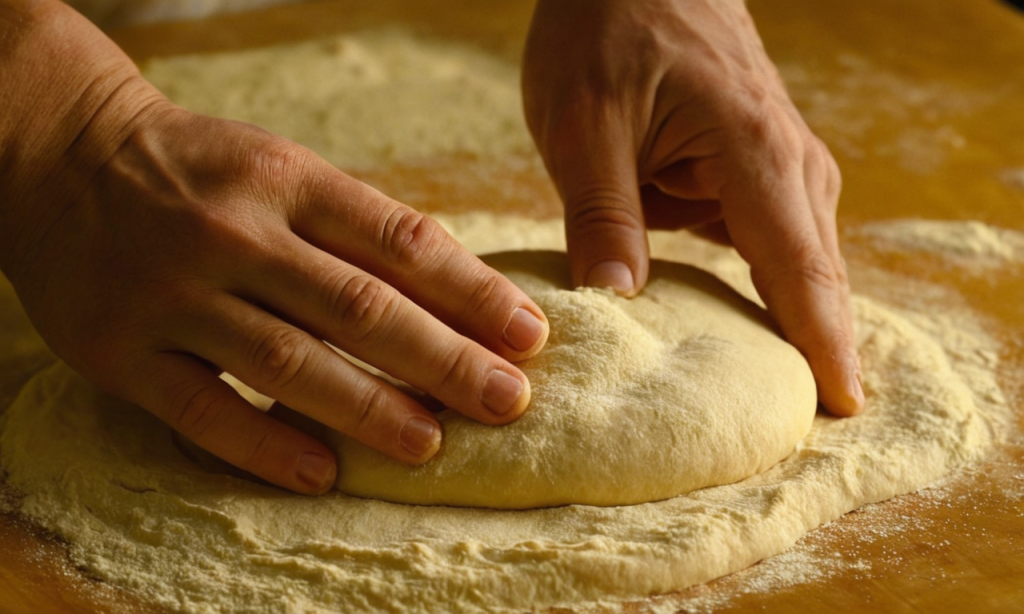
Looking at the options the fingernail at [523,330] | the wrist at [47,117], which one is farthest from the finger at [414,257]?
the wrist at [47,117]

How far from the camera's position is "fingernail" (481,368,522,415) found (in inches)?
Result: 51.5

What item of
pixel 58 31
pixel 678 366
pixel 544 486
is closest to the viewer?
pixel 544 486

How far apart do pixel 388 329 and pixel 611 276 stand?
1.43 feet

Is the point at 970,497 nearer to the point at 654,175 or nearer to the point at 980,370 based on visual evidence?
the point at 980,370

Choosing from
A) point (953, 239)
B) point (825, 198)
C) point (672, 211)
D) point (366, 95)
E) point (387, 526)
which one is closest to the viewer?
point (387, 526)

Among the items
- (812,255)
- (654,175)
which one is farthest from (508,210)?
(812,255)

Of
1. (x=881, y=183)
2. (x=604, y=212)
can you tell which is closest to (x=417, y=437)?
(x=604, y=212)

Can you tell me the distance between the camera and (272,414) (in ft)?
4.82

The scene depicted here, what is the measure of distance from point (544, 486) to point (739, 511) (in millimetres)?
258

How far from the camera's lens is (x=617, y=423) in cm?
132

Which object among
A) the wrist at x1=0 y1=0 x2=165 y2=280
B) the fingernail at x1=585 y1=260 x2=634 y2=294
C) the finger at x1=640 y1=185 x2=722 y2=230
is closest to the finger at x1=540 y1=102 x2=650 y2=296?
the fingernail at x1=585 y1=260 x2=634 y2=294

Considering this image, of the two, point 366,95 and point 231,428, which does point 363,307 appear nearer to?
point 231,428

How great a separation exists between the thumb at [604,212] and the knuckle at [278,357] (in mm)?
511

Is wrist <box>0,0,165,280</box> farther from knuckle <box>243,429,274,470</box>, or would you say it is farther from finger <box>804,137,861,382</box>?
finger <box>804,137,861,382</box>
